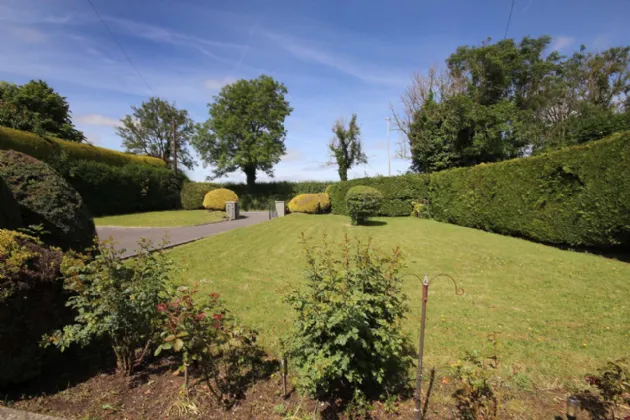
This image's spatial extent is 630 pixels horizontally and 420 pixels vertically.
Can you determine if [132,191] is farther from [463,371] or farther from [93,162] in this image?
[463,371]

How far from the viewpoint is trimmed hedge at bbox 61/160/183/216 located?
16250 mm

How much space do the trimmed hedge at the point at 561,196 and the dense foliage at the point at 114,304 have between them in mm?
10034

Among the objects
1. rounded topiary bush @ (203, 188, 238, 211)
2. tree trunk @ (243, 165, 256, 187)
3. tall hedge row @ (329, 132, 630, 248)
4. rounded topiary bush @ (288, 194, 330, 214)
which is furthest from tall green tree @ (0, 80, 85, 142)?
tall hedge row @ (329, 132, 630, 248)

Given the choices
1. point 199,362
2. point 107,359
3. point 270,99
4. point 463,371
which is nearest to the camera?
point 463,371

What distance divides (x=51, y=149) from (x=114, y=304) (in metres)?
17.6

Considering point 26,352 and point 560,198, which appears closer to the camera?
point 26,352

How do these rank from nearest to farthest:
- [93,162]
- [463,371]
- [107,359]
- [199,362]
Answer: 1. [463,371]
2. [199,362]
3. [107,359]
4. [93,162]

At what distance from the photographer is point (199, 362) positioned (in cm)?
240

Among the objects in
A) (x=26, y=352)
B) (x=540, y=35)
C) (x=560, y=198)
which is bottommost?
(x=26, y=352)

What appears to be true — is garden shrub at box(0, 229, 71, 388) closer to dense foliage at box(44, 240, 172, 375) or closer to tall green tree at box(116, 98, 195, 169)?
dense foliage at box(44, 240, 172, 375)

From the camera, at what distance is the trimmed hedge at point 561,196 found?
727cm

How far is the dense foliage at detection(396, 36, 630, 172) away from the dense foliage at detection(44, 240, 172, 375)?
76.5ft

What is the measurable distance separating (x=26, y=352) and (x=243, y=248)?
6.38m

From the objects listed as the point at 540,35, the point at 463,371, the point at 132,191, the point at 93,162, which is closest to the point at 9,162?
the point at 463,371
